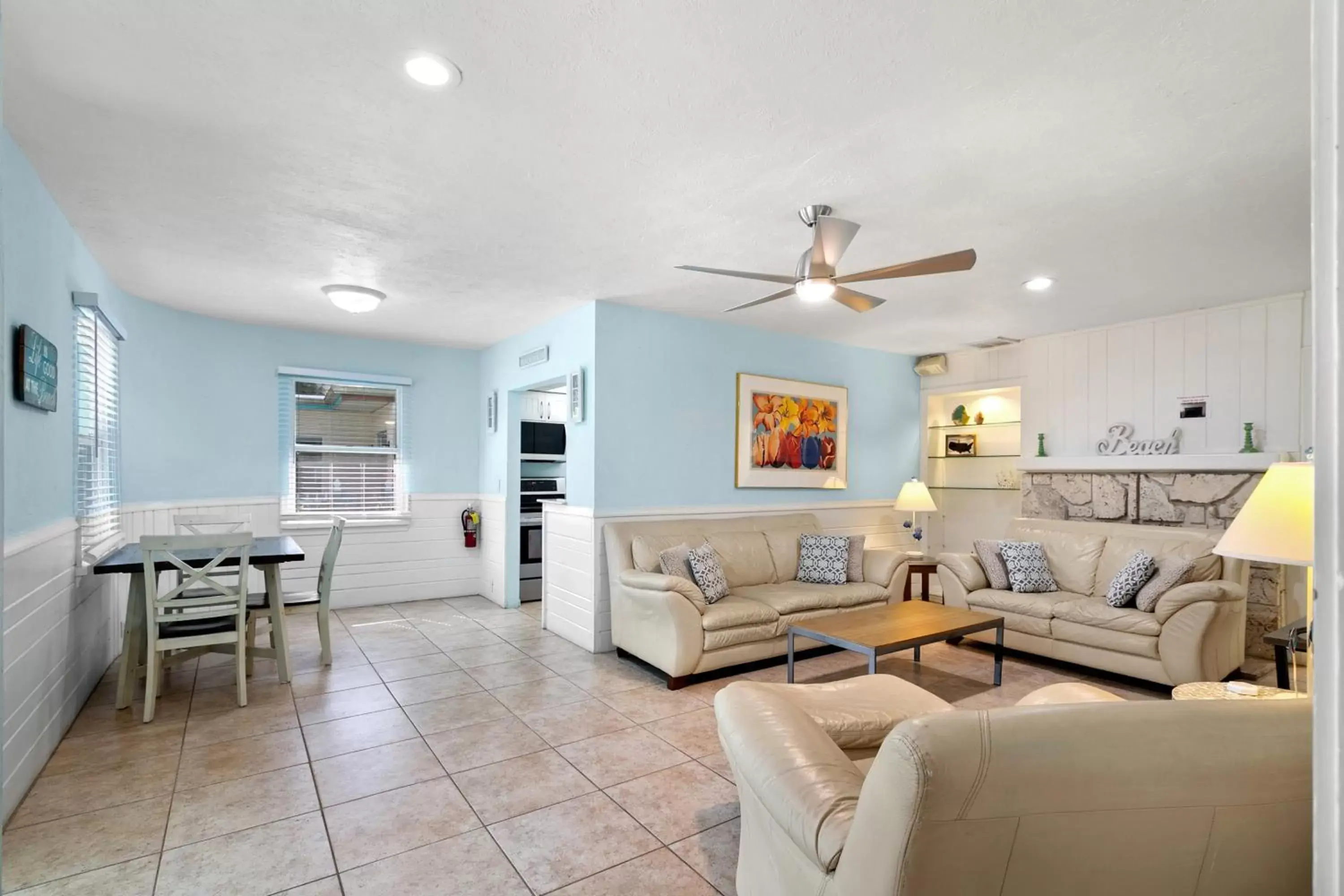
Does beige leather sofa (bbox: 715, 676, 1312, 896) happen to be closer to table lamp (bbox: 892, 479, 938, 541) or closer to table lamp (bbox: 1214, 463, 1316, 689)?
table lamp (bbox: 1214, 463, 1316, 689)

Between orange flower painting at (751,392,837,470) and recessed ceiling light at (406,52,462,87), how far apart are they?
3753 mm

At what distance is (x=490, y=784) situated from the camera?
2.89 meters

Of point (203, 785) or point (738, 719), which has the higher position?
point (738, 719)

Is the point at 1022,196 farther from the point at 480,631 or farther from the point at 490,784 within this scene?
the point at 480,631

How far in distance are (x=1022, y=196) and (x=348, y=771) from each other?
378cm

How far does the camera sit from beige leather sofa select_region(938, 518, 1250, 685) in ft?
12.8

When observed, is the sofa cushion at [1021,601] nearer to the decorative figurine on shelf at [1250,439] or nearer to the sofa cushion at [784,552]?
the sofa cushion at [784,552]

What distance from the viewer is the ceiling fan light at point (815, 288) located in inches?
125

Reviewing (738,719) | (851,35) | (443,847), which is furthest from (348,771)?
(851,35)

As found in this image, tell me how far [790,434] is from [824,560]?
3.97 ft

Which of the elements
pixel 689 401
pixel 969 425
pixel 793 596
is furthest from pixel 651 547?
pixel 969 425

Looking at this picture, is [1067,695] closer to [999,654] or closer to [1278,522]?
[1278,522]

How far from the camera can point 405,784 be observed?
2.89 m

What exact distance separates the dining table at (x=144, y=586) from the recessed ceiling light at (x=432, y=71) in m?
2.67
